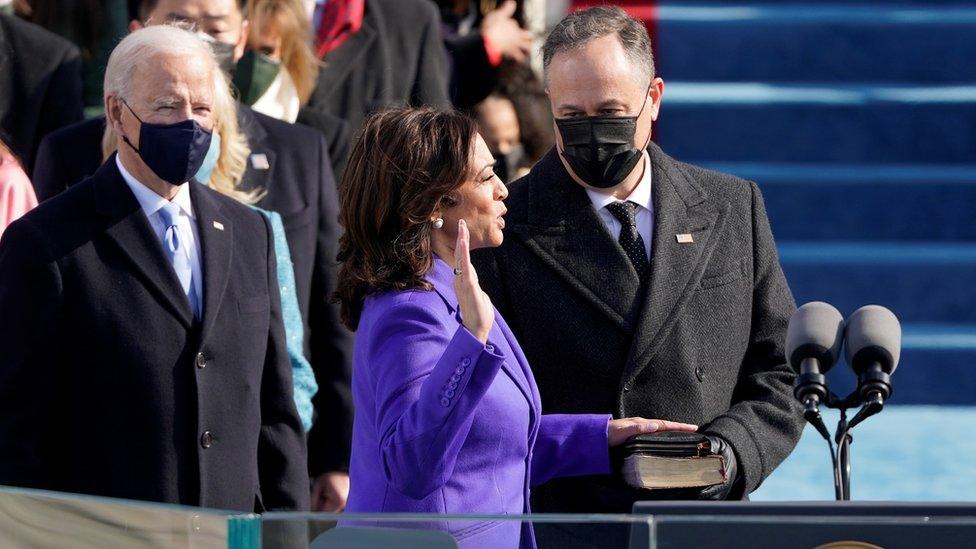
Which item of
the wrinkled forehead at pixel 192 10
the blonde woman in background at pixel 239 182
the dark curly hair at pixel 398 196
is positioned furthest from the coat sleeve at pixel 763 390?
the wrinkled forehead at pixel 192 10

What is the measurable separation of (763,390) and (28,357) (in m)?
1.40

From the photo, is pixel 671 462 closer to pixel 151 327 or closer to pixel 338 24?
pixel 151 327

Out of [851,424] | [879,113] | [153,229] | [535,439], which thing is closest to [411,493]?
[535,439]

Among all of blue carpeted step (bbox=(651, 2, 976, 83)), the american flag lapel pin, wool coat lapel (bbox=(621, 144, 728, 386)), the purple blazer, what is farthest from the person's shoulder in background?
blue carpeted step (bbox=(651, 2, 976, 83))

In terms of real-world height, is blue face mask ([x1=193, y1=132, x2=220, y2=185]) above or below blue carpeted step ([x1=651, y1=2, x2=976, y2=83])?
above

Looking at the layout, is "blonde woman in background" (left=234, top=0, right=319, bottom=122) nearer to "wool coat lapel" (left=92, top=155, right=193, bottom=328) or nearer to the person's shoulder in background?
the person's shoulder in background

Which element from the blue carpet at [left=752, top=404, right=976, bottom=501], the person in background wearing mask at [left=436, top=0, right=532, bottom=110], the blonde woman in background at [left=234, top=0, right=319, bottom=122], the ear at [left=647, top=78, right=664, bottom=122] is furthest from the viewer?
the person in background wearing mask at [left=436, top=0, right=532, bottom=110]

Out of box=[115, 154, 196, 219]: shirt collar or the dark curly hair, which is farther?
box=[115, 154, 196, 219]: shirt collar

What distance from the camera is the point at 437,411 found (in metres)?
2.68

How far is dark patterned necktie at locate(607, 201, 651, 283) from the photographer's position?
344 cm

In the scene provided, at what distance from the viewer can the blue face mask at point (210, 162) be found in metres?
4.04

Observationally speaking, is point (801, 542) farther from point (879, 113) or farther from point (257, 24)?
point (879, 113)

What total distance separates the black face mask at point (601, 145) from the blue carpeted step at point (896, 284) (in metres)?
3.81

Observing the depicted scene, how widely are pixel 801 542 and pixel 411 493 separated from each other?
2.55 feet
